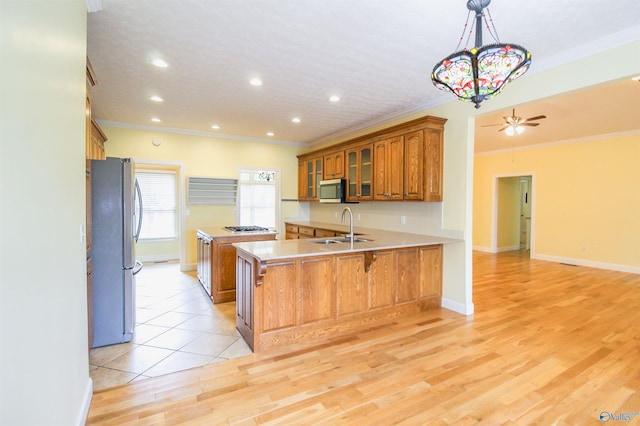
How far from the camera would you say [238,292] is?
3236mm

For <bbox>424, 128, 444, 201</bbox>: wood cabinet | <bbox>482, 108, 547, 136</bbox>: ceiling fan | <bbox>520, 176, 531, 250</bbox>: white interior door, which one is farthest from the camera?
<bbox>520, 176, 531, 250</bbox>: white interior door

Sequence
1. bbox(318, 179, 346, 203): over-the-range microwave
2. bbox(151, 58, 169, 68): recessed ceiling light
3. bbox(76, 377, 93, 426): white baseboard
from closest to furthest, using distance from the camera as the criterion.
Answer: bbox(76, 377, 93, 426): white baseboard < bbox(151, 58, 169, 68): recessed ceiling light < bbox(318, 179, 346, 203): over-the-range microwave

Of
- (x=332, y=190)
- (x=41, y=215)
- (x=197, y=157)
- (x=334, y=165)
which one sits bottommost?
(x=41, y=215)

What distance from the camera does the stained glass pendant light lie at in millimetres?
1664

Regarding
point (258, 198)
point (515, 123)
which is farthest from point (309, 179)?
point (515, 123)

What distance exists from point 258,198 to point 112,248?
3.83 metres

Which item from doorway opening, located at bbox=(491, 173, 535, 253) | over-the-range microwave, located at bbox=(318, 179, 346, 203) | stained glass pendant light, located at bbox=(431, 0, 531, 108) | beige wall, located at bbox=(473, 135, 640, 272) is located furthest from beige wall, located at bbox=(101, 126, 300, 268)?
beige wall, located at bbox=(473, 135, 640, 272)

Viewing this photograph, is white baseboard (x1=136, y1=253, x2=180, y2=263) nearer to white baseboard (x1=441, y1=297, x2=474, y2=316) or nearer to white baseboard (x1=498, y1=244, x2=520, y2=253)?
white baseboard (x1=441, y1=297, x2=474, y2=316)

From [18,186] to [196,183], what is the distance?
16.4 feet

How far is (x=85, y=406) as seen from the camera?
1902 mm

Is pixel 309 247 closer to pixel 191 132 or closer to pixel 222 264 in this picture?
pixel 222 264

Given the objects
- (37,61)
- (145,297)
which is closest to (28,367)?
(37,61)

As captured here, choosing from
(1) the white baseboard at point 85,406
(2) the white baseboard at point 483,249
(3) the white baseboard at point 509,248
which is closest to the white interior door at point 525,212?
(3) the white baseboard at point 509,248

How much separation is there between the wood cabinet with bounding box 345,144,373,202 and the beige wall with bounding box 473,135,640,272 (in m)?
4.79
